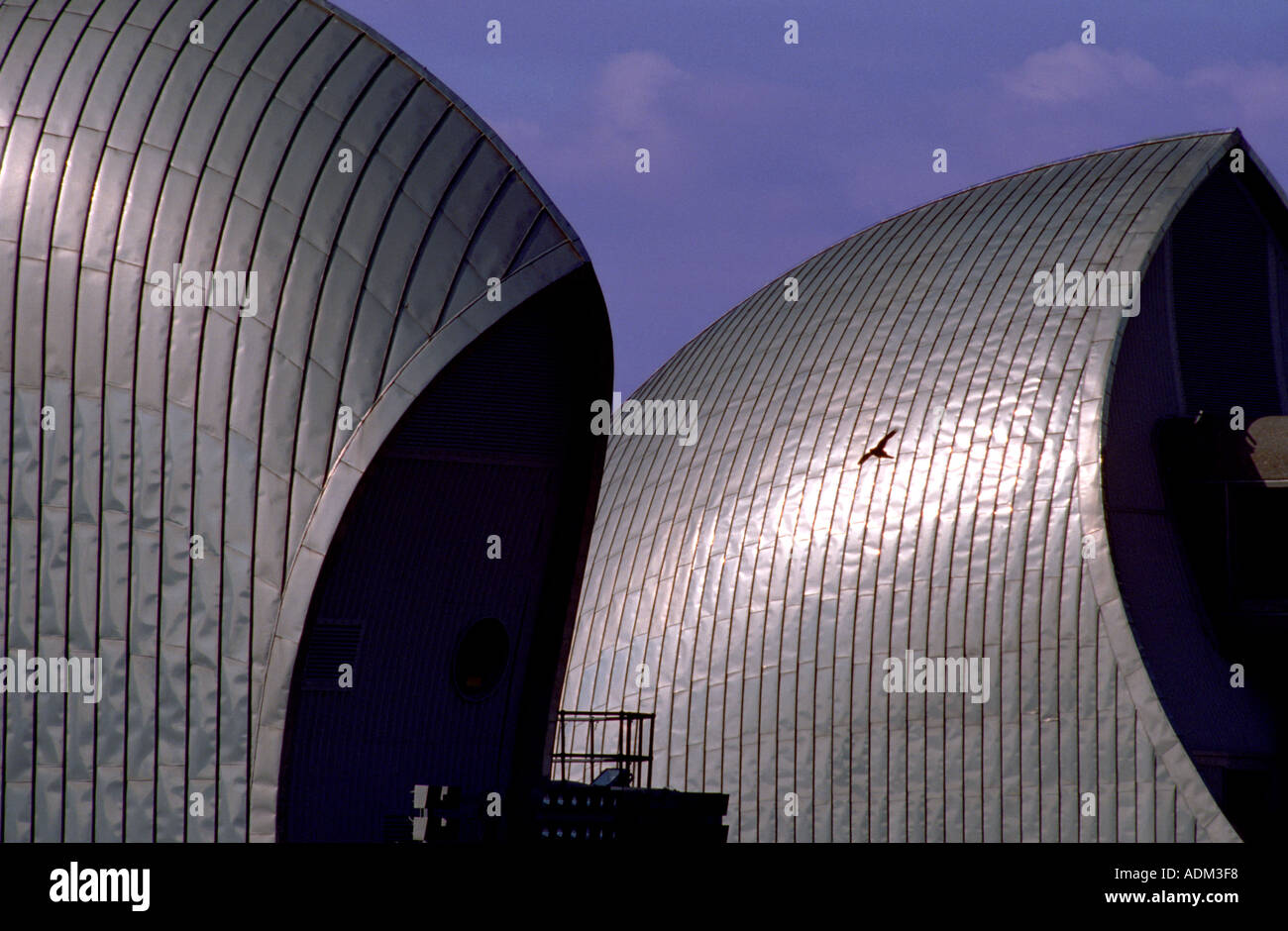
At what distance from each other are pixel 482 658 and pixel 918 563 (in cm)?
1000

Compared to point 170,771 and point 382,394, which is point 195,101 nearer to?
point 382,394

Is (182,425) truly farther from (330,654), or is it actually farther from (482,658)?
(482,658)

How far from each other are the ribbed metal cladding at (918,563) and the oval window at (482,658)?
906cm

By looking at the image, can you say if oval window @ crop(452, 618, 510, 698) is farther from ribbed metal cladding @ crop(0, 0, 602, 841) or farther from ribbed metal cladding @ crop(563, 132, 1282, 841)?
ribbed metal cladding @ crop(563, 132, 1282, 841)

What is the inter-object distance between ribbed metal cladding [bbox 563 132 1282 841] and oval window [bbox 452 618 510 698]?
9.06 m

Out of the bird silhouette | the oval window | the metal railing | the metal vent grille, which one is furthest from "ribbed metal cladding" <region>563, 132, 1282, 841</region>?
the metal vent grille

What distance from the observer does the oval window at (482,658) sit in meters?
25.8

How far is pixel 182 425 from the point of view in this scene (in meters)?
23.5

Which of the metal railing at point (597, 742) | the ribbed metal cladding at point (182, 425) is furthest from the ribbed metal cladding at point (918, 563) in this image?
the ribbed metal cladding at point (182, 425)

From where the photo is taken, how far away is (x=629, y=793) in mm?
24094

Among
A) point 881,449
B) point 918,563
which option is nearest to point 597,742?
point 918,563

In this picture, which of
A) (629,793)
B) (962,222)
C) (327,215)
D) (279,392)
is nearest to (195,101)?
(327,215)

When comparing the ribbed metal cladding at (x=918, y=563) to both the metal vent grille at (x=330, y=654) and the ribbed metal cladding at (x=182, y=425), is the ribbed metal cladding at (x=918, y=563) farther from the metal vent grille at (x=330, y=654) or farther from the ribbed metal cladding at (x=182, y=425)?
the metal vent grille at (x=330, y=654)

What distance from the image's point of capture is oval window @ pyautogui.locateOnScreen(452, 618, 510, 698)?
25.8m
